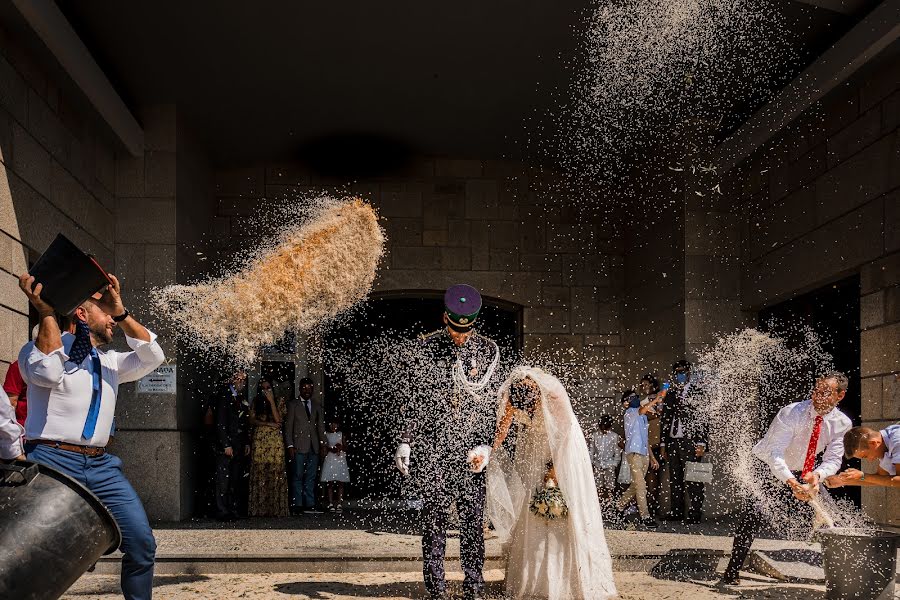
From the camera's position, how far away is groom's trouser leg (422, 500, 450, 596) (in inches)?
221

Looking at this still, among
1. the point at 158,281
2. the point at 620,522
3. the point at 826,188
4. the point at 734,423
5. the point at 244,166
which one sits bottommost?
the point at 620,522

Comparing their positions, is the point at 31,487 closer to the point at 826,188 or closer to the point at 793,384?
the point at 826,188

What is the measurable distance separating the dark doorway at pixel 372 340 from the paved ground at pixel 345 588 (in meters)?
6.33

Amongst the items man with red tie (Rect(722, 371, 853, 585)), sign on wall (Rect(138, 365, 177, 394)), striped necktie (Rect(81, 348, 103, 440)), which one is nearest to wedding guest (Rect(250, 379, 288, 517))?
sign on wall (Rect(138, 365, 177, 394))

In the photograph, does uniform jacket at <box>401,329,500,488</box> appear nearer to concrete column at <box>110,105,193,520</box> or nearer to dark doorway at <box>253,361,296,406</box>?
concrete column at <box>110,105,193,520</box>

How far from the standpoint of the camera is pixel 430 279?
1276cm

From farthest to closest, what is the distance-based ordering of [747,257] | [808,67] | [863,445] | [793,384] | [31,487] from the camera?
[747,257]
[793,384]
[808,67]
[863,445]
[31,487]

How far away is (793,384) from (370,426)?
256 inches

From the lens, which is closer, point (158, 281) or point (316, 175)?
point (158, 281)

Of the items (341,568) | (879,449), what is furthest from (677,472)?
(879,449)

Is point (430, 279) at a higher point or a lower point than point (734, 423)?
higher

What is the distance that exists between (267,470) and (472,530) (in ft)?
18.4

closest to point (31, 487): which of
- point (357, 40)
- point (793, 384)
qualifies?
point (357, 40)

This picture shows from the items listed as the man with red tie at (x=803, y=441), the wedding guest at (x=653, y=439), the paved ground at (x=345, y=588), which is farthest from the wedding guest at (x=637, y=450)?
the man with red tie at (x=803, y=441)
